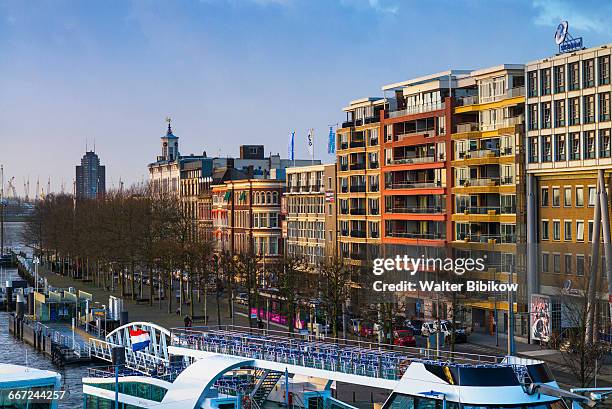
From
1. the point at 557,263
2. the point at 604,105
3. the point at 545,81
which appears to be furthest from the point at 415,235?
the point at 604,105

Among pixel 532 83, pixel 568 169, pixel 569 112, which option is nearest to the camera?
pixel 569 112

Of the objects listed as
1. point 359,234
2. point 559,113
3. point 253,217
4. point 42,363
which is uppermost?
point 559,113

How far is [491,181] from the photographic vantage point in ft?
278

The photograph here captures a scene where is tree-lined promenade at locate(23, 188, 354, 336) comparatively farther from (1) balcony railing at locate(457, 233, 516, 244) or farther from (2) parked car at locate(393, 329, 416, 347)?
(1) balcony railing at locate(457, 233, 516, 244)

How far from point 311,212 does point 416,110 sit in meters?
22.8

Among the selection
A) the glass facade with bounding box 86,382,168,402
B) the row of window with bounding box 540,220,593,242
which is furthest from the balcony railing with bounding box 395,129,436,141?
the glass facade with bounding box 86,382,168,402

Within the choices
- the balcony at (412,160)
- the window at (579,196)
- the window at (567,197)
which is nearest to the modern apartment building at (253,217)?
the balcony at (412,160)

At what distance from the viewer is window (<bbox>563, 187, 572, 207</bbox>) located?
78.9 metres

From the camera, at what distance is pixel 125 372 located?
57.8 m

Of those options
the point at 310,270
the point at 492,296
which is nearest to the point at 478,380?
the point at 492,296

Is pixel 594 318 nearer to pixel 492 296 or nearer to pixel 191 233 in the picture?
pixel 492 296

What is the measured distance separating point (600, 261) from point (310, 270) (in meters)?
32.7

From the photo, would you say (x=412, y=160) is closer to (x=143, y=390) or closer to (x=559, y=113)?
(x=559, y=113)

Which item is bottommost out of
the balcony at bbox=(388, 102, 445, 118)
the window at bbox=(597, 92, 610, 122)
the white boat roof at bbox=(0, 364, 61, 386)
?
the white boat roof at bbox=(0, 364, 61, 386)
